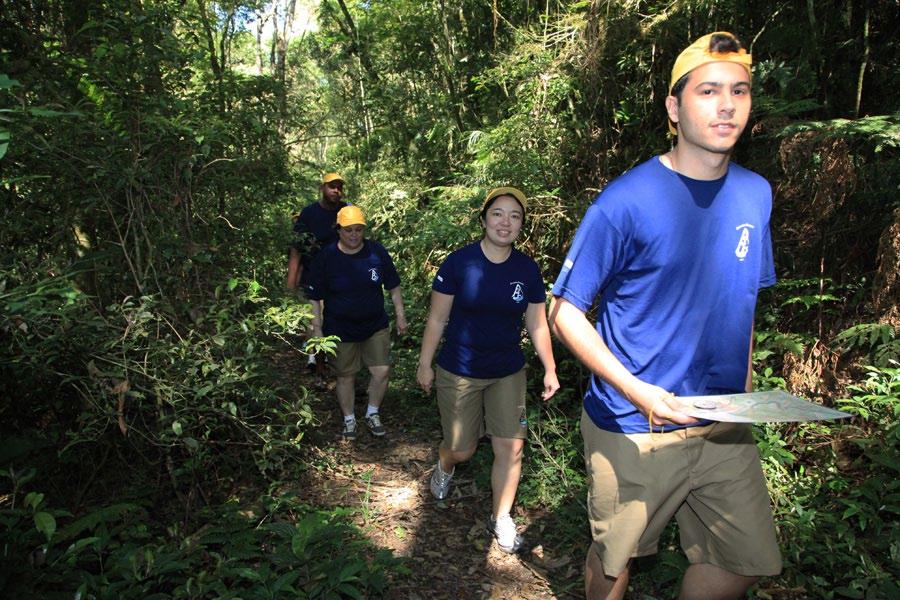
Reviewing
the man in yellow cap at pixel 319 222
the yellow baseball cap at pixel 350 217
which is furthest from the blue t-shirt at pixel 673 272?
the man in yellow cap at pixel 319 222

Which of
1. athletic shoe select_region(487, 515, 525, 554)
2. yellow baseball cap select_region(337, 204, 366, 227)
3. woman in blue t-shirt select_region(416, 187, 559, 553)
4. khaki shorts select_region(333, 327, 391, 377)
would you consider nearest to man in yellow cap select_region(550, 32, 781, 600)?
woman in blue t-shirt select_region(416, 187, 559, 553)

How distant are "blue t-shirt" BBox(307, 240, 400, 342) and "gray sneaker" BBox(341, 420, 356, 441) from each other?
86 cm

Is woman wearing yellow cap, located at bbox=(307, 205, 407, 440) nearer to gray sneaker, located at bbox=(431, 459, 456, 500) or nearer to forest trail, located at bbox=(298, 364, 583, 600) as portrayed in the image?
forest trail, located at bbox=(298, 364, 583, 600)

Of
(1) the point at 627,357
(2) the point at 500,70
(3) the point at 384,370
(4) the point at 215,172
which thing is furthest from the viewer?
(2) the point at 500,70

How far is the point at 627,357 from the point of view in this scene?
247cm

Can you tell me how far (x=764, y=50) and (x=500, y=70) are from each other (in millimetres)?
3136

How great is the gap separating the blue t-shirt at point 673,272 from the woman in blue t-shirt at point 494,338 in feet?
5.25

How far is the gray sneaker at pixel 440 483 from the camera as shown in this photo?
4820mm

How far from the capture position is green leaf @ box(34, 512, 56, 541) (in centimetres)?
261

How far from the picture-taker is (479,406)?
4.34m

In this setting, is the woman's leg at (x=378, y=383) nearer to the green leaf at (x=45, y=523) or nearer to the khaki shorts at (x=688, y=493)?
the green leaf at (x=45, y=523)

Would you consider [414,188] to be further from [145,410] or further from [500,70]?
[145,410]

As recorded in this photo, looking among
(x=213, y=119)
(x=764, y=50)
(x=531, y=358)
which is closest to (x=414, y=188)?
(x=531, y=358)

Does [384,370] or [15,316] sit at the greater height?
[15,316]
